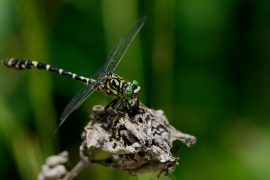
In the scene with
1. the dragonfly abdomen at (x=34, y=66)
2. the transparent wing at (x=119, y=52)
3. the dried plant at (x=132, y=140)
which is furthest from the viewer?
the dragonfly abdomen at (x=34, y=66)

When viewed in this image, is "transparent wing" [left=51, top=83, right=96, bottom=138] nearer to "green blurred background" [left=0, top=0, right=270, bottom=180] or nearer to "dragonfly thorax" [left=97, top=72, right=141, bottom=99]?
"dragonfly thorax" [left=97, top=72, right=141, bottom=99]

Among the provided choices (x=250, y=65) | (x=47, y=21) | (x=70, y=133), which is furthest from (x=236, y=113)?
(x=47, y=21)

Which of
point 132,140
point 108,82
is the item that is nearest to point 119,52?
point 108,82

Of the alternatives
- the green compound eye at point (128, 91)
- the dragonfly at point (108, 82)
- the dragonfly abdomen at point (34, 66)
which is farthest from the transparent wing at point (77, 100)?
the dragonfly abdomen at point (34, 66)

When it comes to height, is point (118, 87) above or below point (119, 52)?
below

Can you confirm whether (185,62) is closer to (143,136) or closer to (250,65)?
(250,65)

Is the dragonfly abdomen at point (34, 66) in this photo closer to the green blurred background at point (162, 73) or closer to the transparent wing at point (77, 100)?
the green blurred background at point (162, 73)

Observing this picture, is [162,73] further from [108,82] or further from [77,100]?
[77,100]
